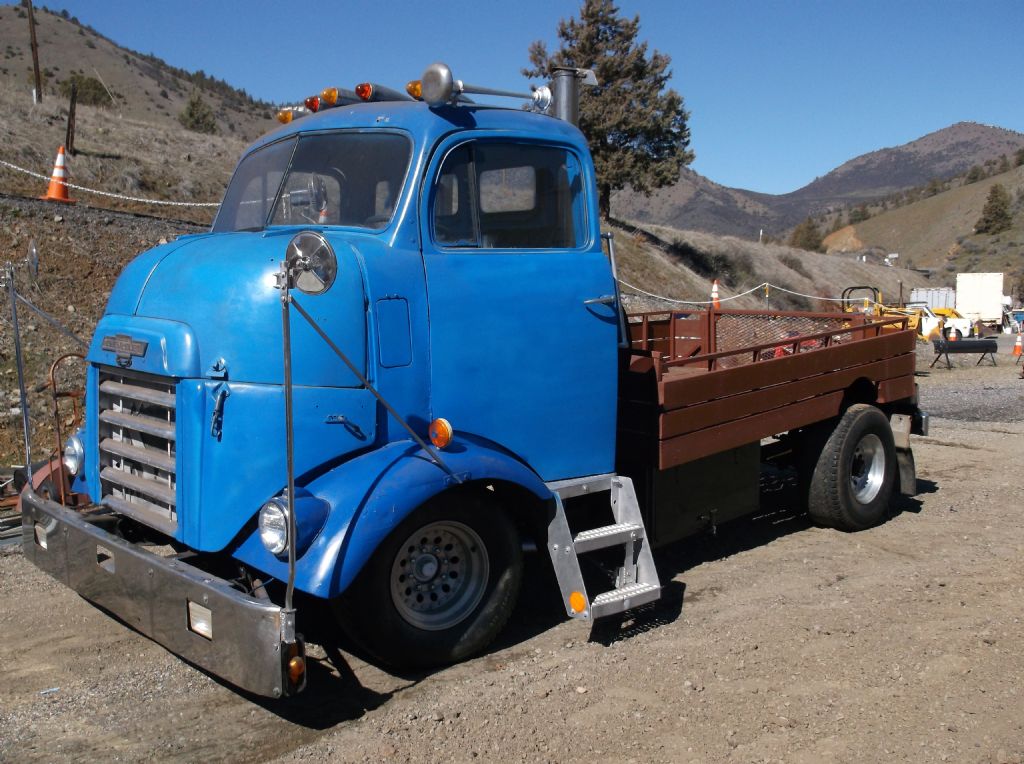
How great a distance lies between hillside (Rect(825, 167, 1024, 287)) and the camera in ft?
197

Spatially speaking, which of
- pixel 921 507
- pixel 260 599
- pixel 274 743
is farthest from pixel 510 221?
pixel 921 507

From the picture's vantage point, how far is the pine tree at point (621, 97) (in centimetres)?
3153

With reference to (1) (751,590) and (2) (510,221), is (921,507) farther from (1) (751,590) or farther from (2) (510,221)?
(2) (510,221)

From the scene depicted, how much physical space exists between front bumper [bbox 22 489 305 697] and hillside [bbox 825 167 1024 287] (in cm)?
5603

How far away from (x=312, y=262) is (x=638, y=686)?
2.31 m

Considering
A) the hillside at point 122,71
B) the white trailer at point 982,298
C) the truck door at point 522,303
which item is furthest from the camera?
the hillside at point 122,71

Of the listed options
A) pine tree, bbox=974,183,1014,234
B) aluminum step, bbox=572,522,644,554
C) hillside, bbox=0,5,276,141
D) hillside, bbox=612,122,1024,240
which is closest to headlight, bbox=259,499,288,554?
aluminum step, bbox=572,522,644,554

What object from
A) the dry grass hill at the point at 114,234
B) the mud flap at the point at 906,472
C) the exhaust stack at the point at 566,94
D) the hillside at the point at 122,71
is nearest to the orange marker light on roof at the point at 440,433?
the exhaust stack at the point at 566,94

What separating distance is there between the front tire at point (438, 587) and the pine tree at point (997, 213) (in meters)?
68.7

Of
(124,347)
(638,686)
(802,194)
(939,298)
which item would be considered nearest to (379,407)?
(124,347)

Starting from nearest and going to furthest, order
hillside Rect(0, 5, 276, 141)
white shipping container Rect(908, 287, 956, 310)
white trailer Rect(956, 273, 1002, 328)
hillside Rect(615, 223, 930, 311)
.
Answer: hillside Rect(615, 223, 930, 311)
white trailer Rect(956, 273, 1002, 328)
white shipping container Rect(908, 287, 956, 310)
hillside Rect(0, 5, 276, 141)

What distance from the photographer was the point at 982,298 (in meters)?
33.0

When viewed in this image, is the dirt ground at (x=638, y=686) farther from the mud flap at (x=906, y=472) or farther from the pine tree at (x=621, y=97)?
the pine tree at (x=621, y=97)

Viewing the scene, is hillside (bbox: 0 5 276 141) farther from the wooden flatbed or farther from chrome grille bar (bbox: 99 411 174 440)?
chrome grille bar (bbox: 99 411 174 440)
